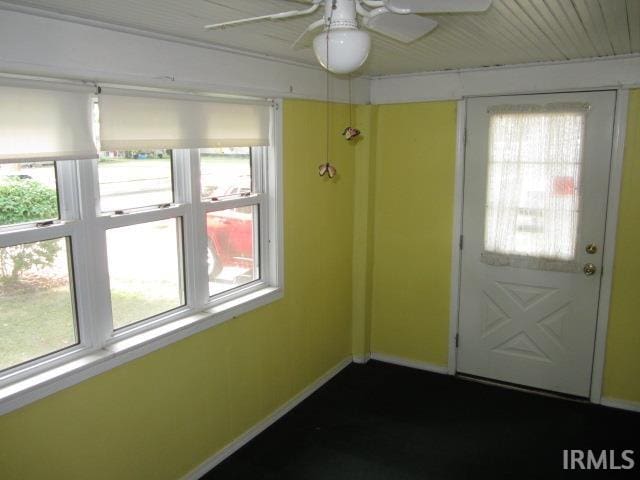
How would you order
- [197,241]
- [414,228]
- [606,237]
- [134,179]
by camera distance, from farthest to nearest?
[414,228], [606,237], [197,241], [134,179]

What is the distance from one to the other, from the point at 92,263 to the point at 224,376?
1.07 m

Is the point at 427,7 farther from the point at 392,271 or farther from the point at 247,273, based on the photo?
the point at 392,271

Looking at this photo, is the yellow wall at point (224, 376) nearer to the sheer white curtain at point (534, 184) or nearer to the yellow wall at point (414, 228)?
the yellow wall at point (414, 228)

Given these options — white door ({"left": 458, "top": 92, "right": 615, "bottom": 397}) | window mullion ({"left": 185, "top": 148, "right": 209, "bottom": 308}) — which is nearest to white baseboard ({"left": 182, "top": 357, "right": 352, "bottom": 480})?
window mullion ({"left": 185, "top": 148, "right": 209, "bottom": 308})

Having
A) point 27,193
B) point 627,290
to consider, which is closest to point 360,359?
point 627,290

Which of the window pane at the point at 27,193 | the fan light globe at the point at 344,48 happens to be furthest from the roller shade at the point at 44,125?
the fan light globe at the point at 344,48

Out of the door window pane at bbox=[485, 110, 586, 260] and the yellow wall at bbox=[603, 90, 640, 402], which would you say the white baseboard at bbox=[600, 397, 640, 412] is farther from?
the door window pane at bbox=[485, 110, 586, 260]

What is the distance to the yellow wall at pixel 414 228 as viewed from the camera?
390cm

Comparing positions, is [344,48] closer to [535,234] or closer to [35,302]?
[35,302]

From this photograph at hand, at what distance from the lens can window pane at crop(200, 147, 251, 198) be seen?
2857 millimetres

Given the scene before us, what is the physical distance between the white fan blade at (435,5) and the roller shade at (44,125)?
51.9 inches

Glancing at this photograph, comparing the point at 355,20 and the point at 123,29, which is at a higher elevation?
the point at 123,29

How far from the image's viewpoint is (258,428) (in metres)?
3.25

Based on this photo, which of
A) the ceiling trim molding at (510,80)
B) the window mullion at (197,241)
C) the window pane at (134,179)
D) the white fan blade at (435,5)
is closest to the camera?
the white fan blade at (435,5)
